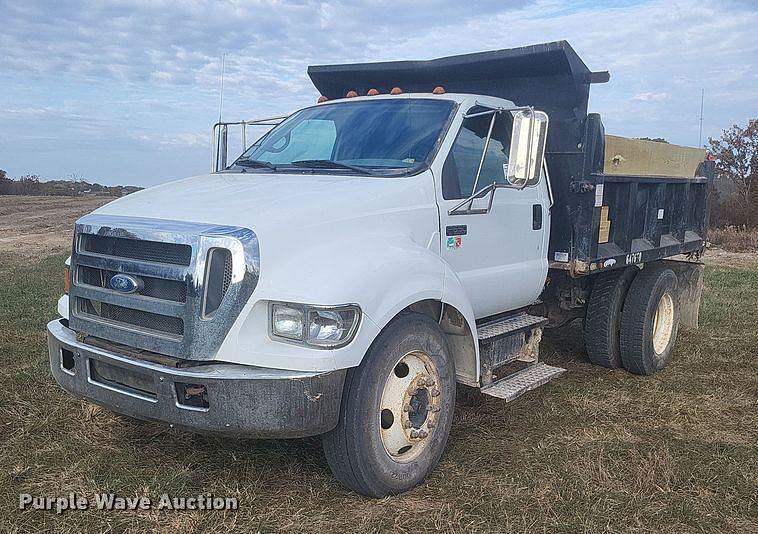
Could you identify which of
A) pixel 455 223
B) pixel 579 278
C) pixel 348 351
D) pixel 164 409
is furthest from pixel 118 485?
pixel 579 278

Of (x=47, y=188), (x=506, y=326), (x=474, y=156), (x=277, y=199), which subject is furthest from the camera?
(x=47, y=188)

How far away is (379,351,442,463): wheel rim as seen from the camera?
157 inches

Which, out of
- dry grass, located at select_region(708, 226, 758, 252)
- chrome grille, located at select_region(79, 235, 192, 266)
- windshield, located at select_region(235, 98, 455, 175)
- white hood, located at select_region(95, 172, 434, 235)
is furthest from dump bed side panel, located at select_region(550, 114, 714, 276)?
dry grass, located at select_region(708, 226, 758, 252)

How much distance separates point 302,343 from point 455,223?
1559 millimetres

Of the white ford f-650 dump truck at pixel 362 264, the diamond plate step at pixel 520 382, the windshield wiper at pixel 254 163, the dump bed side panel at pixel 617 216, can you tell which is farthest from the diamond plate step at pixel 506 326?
the windshield wiper at pixel 254 163

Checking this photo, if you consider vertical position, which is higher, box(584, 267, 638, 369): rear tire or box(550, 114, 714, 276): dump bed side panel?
box(550, 114, 714, 276): dump bed side panel

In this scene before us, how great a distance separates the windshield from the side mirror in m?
0.58

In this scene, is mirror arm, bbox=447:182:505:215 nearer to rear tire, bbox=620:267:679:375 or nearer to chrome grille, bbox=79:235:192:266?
chrome grille, bbox=79:235:192:266

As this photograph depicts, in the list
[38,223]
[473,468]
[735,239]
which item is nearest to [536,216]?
[473,468]

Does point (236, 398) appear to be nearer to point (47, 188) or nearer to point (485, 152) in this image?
point (485, 152)

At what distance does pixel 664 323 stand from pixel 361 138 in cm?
397

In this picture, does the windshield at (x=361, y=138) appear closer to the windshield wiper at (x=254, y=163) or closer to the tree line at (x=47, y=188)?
the windshield wiper at (x=254, y=163)

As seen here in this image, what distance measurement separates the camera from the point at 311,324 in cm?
351

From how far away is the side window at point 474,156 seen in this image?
4.69 metres
